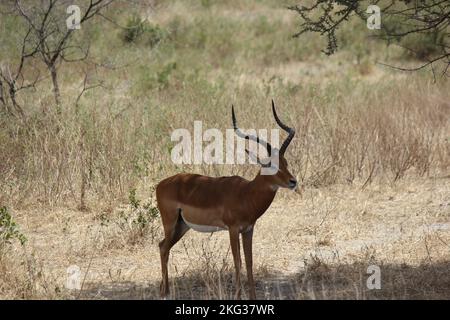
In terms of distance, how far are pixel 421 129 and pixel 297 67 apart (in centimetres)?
759

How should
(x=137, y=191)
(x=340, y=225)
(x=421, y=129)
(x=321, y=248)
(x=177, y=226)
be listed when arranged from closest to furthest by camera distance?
(x=177, y=226)
(x=321, y=248)
(x=340, y=225)
(x=137, y=191)
(x=421, y=129)

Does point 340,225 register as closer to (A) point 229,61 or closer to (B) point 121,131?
(B) point 121,131

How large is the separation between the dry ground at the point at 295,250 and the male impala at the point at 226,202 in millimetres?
382

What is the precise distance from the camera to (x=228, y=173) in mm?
9891

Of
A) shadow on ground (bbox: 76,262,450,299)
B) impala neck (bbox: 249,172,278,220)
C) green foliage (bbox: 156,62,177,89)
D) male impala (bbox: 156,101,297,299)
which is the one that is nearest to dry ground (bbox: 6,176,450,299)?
shadow on ground (bbox: 76,262,450,299)

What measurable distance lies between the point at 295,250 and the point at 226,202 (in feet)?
6.52

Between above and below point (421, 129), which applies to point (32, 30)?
above

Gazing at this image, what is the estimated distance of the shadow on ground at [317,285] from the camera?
6164mm

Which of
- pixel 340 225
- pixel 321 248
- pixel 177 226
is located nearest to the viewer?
pixel 177 226

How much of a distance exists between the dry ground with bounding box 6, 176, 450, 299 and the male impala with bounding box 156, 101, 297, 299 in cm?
38

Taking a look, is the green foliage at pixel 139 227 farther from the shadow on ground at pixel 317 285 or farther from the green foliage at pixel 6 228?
the green foliage at pixel 6 228
